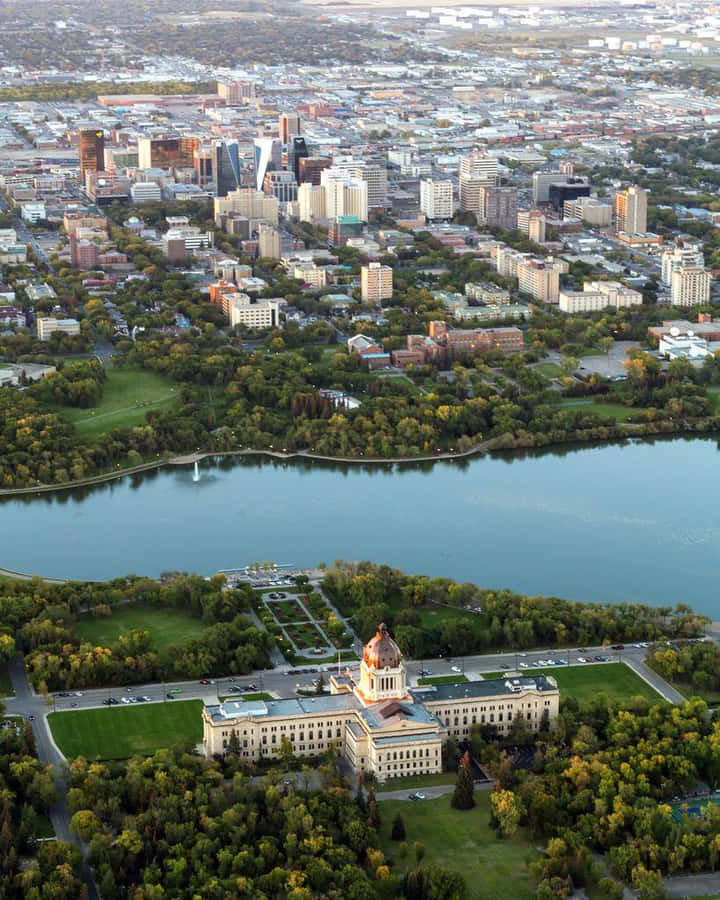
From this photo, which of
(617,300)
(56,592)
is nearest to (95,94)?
(617,300)

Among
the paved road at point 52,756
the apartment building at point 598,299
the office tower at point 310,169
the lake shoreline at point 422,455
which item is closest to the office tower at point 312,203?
the office tower at point 310,169

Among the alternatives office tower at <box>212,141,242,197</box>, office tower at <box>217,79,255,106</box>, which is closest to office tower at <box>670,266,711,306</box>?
office tower at <box>212,141,242,197</box>

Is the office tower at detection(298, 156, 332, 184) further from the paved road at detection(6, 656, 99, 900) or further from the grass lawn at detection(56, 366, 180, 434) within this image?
the paved road at detection(6, 656, 99, 900)

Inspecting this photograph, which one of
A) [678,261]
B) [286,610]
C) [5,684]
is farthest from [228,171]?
[5,684]

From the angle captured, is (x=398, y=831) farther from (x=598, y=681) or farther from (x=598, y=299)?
(x=598, y=299)

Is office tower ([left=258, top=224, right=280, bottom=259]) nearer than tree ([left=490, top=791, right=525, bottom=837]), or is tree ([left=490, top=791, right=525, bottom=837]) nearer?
tree ([left=490, top=791, right=525, bottom=837])

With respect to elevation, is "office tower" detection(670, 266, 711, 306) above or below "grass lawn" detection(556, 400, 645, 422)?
above
